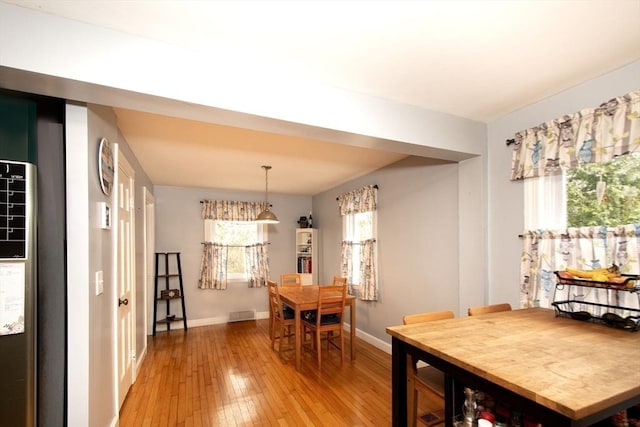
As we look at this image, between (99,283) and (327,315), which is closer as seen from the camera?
(99,283)

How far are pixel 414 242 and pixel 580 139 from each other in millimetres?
1854

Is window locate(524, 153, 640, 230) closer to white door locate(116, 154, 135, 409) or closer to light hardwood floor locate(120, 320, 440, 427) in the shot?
light hardwood floor locate(120, 320, 440, 427)

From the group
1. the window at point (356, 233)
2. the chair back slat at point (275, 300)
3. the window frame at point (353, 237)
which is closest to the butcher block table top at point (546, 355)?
the chair back slat at point (275, 300)

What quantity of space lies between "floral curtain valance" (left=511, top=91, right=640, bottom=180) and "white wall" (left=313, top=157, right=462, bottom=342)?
28.2 inches

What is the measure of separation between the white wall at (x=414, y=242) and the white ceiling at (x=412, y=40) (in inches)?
37.6

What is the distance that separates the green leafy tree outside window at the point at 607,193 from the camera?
1.69m

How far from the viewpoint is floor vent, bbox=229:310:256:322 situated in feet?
17.5

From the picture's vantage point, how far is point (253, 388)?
2883 mm

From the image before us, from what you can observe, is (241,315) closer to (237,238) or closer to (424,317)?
(237,238)

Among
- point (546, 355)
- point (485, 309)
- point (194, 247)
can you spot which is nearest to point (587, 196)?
point (485, 309)

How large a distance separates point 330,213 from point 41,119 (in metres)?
4.29

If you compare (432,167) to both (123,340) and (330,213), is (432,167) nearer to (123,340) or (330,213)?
(330,213)

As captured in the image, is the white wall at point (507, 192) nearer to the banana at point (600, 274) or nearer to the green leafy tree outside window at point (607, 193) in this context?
the green leafy tree outside window at point (607, 193)

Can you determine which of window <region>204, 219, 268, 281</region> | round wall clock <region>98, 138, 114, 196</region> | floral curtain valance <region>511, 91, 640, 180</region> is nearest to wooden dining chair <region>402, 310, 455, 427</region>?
floral curtain valance <region>511, 91, 640, 180</region>
